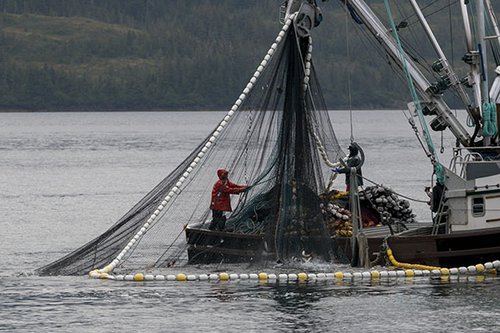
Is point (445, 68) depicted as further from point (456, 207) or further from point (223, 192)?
point (223, 192)

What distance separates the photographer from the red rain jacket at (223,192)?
2714 centimetres

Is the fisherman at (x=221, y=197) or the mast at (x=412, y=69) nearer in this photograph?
the fisherman at (x=221, y=197)

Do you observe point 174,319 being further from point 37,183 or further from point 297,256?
point 37,183

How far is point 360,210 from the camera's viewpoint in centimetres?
2789

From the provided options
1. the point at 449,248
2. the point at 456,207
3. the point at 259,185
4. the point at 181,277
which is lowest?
the point at 181,277

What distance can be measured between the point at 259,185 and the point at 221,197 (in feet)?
2.75

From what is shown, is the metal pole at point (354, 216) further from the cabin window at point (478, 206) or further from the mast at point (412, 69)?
the mast at point (412, 69)

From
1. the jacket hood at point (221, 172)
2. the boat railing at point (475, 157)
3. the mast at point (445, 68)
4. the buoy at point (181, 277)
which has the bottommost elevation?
the buoy at point (181, 277)

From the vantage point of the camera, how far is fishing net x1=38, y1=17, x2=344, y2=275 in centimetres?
2644

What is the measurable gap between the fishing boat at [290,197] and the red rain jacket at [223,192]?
0.28 m

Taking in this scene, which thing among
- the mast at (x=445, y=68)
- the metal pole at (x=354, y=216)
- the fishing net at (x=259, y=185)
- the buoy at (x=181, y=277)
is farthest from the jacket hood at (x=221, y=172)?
the mast at (x=445, y=68)

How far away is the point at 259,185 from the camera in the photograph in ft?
89.8

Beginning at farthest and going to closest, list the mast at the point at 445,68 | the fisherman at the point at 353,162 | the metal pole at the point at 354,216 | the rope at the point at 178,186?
1. the mast at the point at 445,68
2. the fisherman at the point at 353,162
3. the metal pole at the point at 354,216
4. the rope at the point at 178,186

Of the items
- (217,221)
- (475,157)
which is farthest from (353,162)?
(217,221)
